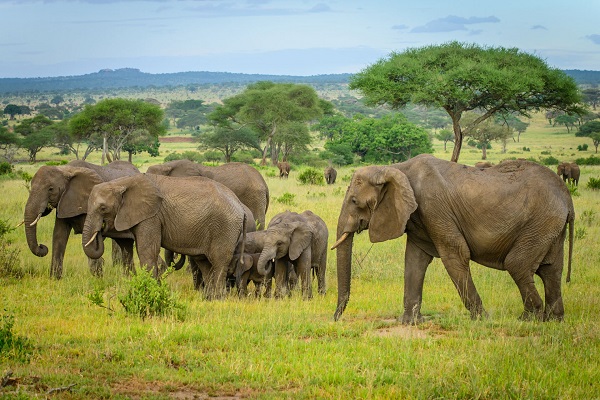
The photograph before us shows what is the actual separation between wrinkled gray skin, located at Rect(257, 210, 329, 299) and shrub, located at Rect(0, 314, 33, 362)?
4.22 m

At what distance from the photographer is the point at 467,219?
30.0 feet

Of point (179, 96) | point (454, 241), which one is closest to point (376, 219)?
point (454, 241)

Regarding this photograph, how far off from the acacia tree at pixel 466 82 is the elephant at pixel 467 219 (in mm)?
20666

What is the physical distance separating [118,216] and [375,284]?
13.8 feet

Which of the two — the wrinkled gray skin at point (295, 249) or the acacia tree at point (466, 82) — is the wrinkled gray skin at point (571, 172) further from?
the wrinkled gray skin at point (295, 249)

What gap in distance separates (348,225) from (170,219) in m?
3.27

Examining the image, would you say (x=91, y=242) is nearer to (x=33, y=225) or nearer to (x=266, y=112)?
(x=33, y=225)

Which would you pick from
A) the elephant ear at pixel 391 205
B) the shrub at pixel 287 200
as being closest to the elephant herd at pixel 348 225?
the elephant ear at pixel 391 205

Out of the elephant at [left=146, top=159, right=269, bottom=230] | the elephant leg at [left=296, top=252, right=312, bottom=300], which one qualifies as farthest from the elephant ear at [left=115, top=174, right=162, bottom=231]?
the elephant at [left=146, top=159, right=269, bottom=230]

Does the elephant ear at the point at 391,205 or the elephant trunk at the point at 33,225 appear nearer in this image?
the elephant ear at the point at 391,205

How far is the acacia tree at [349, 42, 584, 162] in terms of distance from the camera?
3070 centimetres

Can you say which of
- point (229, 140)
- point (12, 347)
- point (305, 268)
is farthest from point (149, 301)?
point (229, 140)

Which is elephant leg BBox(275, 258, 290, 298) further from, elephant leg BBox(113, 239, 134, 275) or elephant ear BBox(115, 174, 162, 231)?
elephant leg BBox(113, 239, 134, 275)

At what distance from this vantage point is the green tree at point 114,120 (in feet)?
146
